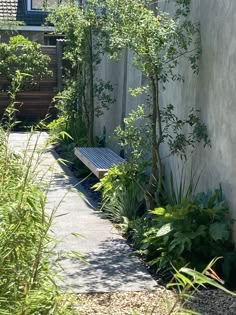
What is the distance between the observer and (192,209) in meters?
5.55

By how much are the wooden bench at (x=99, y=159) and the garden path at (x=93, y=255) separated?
18.2 inches

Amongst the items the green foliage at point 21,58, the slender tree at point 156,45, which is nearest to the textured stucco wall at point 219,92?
the slender tree at point 156,45

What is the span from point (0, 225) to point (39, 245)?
28cm

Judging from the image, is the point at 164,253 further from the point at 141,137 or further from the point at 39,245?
the point at 39,245

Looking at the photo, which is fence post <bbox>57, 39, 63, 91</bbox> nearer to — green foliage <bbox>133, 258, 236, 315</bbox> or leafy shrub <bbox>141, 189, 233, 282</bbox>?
leafy shrub <bbox>141, 189, 233, 282</bbox>

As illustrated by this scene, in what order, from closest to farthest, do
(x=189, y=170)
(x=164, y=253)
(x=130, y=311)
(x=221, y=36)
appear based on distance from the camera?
(x=130, y=311)
(x=164, y=253)
(x=221, y=36)
(x=189, y=170)

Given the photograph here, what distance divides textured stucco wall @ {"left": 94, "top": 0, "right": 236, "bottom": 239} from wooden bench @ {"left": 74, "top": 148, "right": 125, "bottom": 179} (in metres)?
1.73

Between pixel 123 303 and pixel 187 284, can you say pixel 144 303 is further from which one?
pixel 187 284

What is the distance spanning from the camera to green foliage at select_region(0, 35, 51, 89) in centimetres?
1611

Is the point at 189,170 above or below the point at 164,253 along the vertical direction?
above

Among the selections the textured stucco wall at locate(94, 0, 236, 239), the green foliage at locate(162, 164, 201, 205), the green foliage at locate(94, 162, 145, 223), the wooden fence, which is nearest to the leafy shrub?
the textured stucco wall at locate(94, 0, 236, 239)

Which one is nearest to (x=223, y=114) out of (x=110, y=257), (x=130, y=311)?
(x=110, y=257)

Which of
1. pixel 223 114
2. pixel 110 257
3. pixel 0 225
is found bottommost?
pixel 110 257

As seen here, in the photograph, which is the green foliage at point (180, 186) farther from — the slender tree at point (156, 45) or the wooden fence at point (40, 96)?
the wooden fence at point (40, 96)
